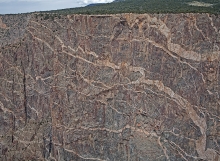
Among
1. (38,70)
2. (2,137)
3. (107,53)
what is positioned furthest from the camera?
(2,137)

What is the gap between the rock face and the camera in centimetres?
2412

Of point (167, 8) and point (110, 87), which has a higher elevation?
point (167, 8)

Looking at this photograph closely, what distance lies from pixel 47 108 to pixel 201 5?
12.7 metres

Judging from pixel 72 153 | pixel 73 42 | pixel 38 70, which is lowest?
pixel 72 153

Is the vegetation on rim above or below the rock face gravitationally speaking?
above

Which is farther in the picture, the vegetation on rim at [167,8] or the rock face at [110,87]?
the vegetation on rim at [167,8]

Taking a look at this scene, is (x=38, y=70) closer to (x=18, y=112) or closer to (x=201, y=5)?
(x=18, y=112)

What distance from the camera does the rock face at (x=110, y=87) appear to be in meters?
24.1

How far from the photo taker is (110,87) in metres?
25.9

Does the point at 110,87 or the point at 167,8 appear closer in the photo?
the point at 110,87

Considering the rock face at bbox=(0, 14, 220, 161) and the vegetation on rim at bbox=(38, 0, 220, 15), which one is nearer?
the rock face at bbox=(0, 14, 220, 161)

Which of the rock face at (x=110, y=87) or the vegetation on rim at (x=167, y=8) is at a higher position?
the vegetation on rim at (x=167, y=8)

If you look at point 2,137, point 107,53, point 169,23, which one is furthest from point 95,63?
point 2,137

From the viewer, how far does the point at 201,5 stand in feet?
87.5
